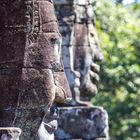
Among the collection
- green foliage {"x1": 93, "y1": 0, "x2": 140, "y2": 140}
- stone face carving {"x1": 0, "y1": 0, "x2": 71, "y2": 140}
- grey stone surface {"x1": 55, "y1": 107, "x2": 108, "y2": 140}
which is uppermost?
stone face carving {"x1": 0, "y1": 0, "x2": 71, "y2": 140}

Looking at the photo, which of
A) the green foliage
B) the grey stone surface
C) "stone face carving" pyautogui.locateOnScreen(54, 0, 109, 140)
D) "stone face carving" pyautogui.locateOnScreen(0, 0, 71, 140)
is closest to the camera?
"stone face carving" pyautogui.locateOnScreen(0, 0, 71, 140)

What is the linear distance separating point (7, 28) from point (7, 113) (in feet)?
2.10

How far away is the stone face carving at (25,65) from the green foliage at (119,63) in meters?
12.2

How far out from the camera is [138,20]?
23000 mm

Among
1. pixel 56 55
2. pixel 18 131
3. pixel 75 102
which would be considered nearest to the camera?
pixel 18 131

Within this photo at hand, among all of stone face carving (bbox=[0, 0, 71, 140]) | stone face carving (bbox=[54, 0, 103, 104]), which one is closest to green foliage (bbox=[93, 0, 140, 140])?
stone face carving (bbox=[54, 0, 103, 104])

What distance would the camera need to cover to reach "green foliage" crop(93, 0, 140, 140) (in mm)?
20875

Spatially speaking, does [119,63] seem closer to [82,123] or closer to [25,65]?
[82,123]

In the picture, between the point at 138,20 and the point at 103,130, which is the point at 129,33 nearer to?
the point at 138,20

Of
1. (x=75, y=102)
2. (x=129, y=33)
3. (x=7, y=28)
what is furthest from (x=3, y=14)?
(x=129, y=33)

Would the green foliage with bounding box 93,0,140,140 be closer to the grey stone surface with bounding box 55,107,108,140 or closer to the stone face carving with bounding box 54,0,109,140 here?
the stone face carving with bounding box 54,0,109,140

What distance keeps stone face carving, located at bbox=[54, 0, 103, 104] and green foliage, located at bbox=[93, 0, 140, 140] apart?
259 inches

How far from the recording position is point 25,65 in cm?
687

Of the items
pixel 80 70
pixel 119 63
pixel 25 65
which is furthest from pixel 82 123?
pixel 119 63
